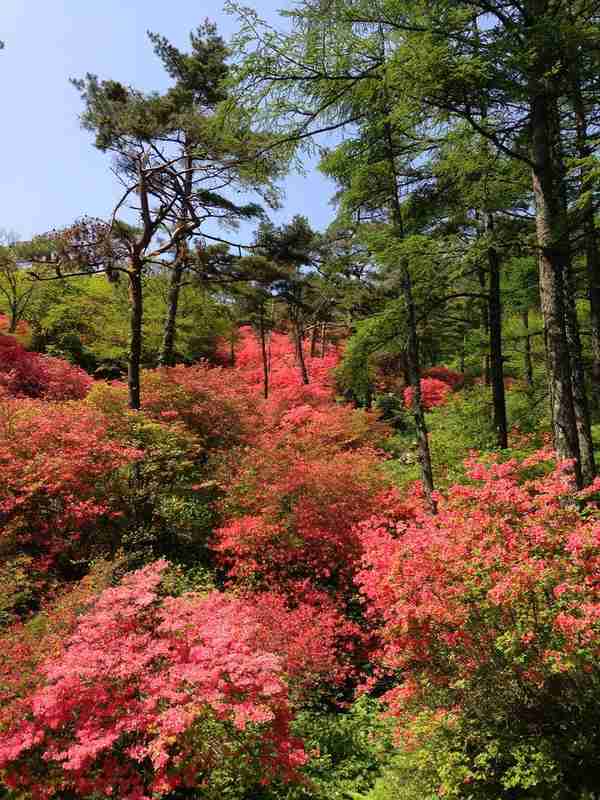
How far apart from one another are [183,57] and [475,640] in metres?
17.0

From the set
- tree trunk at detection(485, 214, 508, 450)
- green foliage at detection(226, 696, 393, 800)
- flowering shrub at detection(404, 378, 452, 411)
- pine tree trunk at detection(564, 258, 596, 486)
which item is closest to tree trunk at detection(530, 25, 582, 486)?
pine tree trunk at detection(564, 258, 596, 486)

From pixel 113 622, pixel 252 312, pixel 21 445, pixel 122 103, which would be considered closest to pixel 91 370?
pixel 252 312

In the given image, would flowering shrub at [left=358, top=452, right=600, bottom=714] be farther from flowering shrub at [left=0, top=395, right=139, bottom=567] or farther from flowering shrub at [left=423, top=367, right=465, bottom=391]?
flowering shrub at [left=423, top=367, right=465, bottom=391]

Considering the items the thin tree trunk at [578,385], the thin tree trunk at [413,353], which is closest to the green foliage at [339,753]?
the thin tree trunk at [413,353]

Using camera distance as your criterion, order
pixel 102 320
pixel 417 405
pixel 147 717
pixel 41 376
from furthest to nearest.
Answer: pixel 102 320 → pixel 41 376 → pixel 417 405 → pixel 147 717

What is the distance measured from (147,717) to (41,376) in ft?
46.1

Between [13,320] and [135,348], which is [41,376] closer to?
[135,348]

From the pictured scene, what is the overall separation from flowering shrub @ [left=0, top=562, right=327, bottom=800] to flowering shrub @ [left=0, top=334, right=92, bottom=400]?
1191cm

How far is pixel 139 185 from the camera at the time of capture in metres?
11.0

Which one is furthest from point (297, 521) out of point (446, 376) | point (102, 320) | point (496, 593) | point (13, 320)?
point (446, 376)

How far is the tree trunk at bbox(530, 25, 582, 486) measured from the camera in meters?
5.87

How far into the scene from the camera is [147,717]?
15.5 feet

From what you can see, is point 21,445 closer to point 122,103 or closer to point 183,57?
point 122,103

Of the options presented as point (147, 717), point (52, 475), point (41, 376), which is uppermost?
point (41, 376)
